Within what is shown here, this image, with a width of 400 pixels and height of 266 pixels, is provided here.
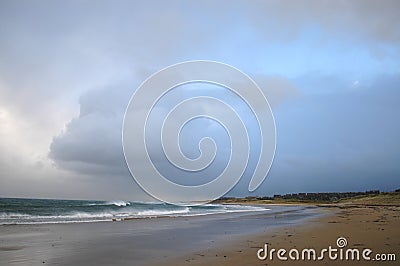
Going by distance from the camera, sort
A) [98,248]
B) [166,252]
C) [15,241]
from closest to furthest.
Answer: [166,252] → [98,248] → [15,241]

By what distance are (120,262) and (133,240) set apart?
5.27 meters

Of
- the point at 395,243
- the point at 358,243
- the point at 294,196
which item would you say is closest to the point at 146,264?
the point at 358,243

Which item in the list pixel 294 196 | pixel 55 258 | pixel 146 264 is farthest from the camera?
pixel 294 196

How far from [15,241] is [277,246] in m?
11.1

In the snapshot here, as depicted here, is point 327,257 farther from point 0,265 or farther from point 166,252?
point 0,265

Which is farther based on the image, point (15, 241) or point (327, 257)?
point (15, 241)

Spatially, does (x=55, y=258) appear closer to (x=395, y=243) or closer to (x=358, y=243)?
(x=358, y=243)

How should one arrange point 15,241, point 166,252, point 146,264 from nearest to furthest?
point 146,264 → point 166,252 → point 15,241

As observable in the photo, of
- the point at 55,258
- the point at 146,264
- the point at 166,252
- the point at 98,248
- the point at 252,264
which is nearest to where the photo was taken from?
the point at 252,264

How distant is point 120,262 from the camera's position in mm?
10391

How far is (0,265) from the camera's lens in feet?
32.3

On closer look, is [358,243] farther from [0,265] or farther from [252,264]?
[0,265]

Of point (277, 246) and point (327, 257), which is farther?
point (277, 246)

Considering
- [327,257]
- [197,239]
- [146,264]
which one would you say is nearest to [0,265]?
[146,264]
